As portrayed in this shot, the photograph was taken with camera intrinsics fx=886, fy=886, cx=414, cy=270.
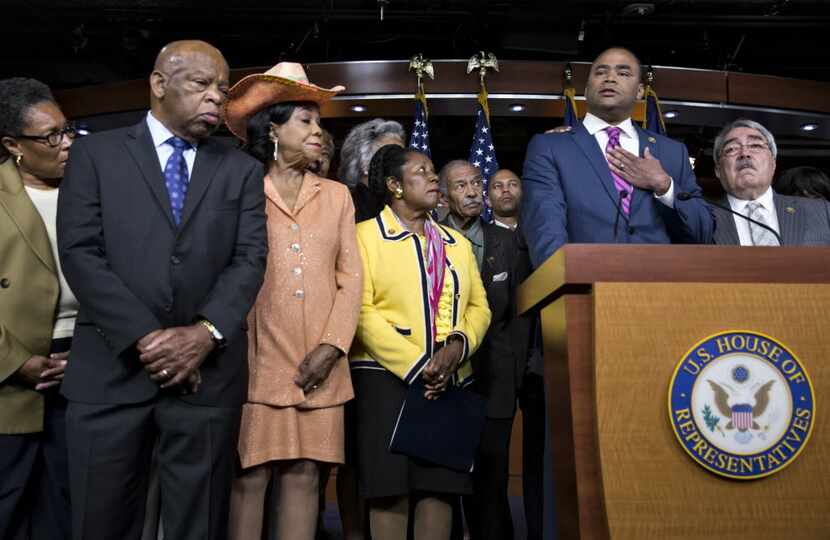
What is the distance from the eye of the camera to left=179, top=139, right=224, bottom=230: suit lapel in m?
2.25

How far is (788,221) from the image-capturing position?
2.92 meters

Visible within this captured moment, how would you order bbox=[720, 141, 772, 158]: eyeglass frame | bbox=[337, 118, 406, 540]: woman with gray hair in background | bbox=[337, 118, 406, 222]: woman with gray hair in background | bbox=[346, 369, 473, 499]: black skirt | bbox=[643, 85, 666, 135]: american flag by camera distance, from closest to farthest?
bbox=[346, 369, 473, 499]: black skirt
bbox=[720, 141, 772, 158]: eyeglass frame
bbox=[337, 118, 406, 540]: woman with gray hair in background
bbox=[337, 118, 406, 222]: woman with gray hair in background
bbox=[643, 85, 666, 135]: american flag

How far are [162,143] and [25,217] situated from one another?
0.49 meters

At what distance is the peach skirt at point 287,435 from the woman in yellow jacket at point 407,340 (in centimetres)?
20

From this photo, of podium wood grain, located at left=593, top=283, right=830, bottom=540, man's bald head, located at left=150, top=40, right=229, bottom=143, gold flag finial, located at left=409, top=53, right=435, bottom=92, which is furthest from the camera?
gold flag finial, located at left=409, top=53, right=435, bottom=92

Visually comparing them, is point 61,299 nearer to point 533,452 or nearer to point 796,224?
point 533,452

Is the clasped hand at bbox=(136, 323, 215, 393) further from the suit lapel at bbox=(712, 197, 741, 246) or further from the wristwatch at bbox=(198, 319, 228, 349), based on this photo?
the suit lapel at bbox=(712, 197, 741, 246)

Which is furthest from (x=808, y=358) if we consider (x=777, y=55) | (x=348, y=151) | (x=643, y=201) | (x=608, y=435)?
(x=777, y=55)

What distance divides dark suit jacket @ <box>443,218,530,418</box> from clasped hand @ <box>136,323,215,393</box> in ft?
4.94

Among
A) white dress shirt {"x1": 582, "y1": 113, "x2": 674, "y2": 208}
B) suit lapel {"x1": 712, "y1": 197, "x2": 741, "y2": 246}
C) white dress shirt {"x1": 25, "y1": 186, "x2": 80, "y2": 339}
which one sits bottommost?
white dress shirt {"x1": 25, "y1": 186, "x2": 80, "y2": 339}

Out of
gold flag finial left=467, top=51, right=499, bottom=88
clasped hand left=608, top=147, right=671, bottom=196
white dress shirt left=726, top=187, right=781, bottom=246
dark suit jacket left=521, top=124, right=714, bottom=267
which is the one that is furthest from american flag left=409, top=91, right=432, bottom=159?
clasped hand left=608, top=147, right=671, bottom=196

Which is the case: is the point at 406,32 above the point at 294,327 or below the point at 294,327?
above

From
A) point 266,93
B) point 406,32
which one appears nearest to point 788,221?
point 266,93

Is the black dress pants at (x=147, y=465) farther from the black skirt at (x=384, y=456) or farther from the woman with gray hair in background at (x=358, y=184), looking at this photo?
the woman with gray hair in background at (x=358, y=184)
